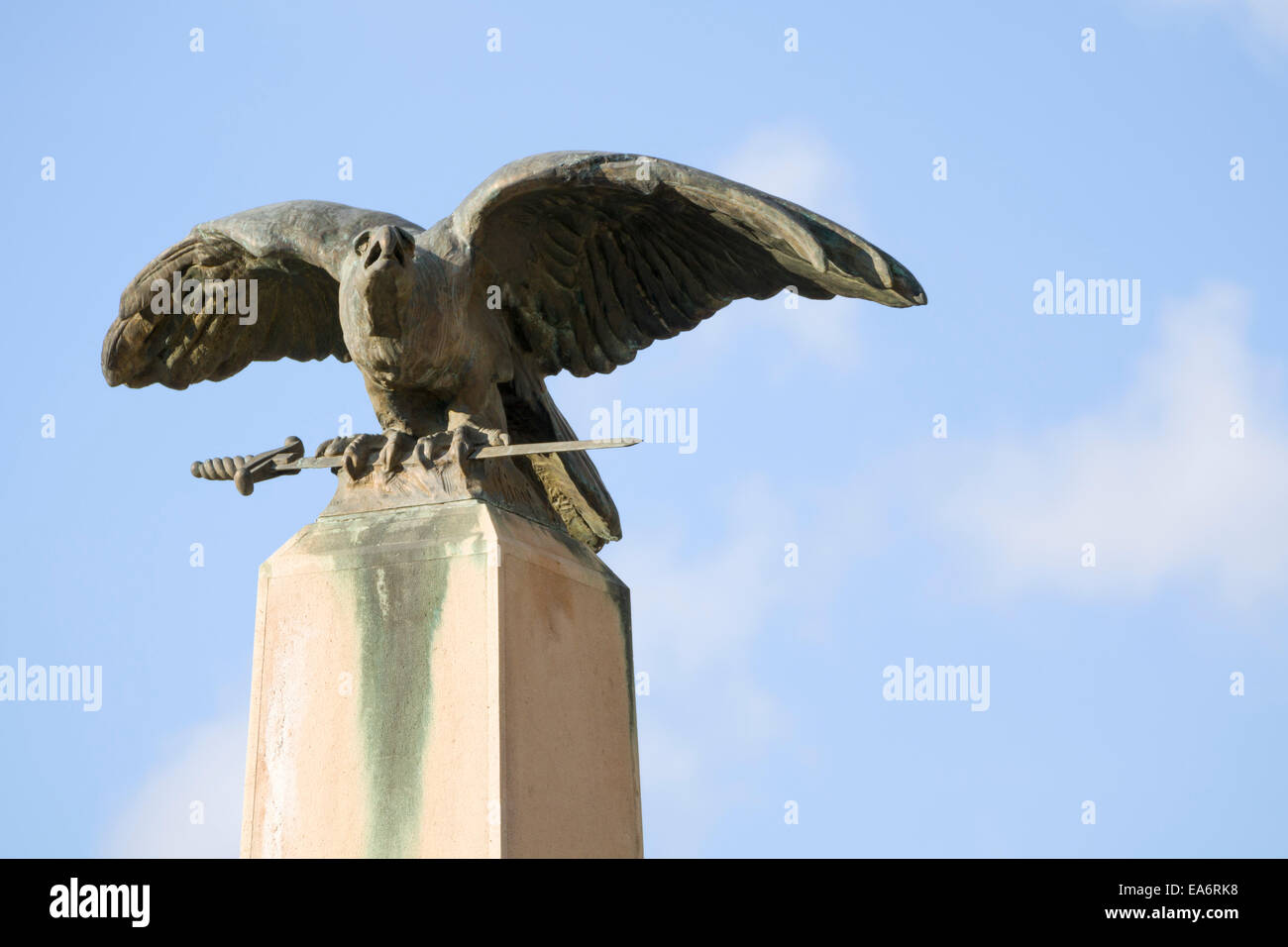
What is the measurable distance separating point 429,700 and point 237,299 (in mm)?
2340

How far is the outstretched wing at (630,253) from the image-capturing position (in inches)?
260

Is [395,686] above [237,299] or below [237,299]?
below

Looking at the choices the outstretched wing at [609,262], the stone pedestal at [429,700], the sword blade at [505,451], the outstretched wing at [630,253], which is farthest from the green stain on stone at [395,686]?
the outstretched wing at [630,253]

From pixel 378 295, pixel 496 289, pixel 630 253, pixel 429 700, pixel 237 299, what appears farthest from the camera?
pixel 237 299

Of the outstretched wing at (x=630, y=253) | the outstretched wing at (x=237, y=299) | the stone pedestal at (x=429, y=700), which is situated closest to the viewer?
the stone pedestal at (x=429, y=700)

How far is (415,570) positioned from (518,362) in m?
1.33

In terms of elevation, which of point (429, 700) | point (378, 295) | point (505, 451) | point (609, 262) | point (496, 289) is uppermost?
point (609, 262)

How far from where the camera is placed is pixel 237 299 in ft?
25.1

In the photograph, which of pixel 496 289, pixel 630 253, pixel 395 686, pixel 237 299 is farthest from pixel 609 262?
pixel 395 686

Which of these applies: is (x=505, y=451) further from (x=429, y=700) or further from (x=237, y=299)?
(x=237, y=299)

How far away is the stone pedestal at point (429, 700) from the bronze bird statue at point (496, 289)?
49 centimetres

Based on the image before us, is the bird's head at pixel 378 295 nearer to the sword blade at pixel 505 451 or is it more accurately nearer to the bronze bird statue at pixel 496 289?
the bronze bird statue at pixel 496 289

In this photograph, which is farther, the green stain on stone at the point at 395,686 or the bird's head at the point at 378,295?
the bird's head at the point at 378,295
